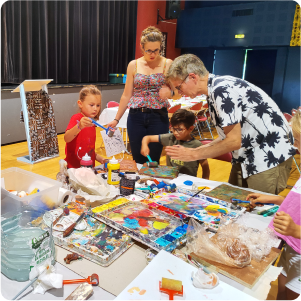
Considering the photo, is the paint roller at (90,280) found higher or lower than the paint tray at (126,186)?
lower

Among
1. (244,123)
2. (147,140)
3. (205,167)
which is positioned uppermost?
(244,123)

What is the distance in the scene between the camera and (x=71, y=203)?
1202 mm

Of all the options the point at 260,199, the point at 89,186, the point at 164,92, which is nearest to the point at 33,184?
the point at 89,186

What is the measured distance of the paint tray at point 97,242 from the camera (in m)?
0.93

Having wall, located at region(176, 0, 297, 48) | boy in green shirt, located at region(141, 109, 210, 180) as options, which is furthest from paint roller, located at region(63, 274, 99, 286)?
wall, located at region(176, 0, 297, 48)

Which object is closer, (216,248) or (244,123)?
(216,248)

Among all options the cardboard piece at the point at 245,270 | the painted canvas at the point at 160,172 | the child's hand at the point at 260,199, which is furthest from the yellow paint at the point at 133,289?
the painted canvas at the point at 160,172

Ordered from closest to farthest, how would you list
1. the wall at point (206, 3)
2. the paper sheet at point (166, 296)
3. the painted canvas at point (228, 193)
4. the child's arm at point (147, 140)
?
the paper sheet at point (166, 296), the painted canvas at point (228, 193), the child's arm at point (147, 140), the wall at point (206, 3)

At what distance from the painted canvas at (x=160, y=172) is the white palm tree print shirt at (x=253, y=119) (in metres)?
0.41

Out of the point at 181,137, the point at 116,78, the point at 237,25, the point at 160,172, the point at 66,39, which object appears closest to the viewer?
the point at 160,172

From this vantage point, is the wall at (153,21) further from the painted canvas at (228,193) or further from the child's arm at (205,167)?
the painted canvas at (228,193)

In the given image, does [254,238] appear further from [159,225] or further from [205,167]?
[205,167]

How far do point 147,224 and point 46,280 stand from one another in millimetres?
419

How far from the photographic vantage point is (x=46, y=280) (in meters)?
0.80
